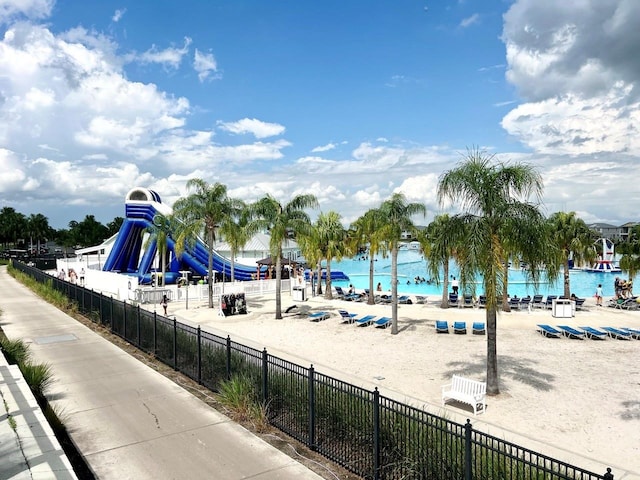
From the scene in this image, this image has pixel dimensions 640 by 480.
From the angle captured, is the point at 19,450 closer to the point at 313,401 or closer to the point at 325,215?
the point at 313,401

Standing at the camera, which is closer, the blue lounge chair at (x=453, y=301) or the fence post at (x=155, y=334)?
the fence post at (x=155, y=334)

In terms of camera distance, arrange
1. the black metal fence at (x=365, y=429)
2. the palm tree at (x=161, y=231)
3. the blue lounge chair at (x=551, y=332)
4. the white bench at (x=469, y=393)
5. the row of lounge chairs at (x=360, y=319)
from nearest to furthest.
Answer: the black metal fence at (x=365, y=429) → the white bench at (x=469, y=393) → the blue lounge chair at (x=551, y=332) → the row of lounge chairs at (x=360, y=319) → the palm tree at (x=161, y=231)

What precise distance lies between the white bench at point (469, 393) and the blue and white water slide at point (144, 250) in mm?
31956

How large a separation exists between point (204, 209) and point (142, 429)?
20941mm

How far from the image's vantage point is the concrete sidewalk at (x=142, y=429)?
771cm

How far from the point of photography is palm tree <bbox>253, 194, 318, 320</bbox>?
24.9 meters

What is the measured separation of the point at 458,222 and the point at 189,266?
36.2 m

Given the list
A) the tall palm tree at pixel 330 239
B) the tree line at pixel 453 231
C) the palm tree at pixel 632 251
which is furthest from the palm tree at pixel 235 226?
the palm tree at pixel 632 251

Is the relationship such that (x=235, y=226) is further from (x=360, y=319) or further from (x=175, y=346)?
(x=175, y=346)

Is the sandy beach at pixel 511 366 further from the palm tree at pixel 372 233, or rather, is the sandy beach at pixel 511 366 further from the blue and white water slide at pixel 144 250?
the blue and white water slide at pixel 144 250


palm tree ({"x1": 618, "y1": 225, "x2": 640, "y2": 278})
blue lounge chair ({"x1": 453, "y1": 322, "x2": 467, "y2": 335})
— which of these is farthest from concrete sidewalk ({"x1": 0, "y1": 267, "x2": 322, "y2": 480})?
palm tree ({"x1": 618, "y1": 225, "x2": 640, "y2": 278})

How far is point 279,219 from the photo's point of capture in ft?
81.9

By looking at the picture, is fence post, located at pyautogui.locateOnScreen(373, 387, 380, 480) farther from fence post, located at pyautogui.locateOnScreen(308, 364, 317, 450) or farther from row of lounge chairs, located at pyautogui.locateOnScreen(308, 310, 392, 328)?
row of lounge chairs, located at pyautogui.locateOnScreen(308, 310, 392, 328)

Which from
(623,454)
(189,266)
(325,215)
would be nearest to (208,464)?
(623,454)
